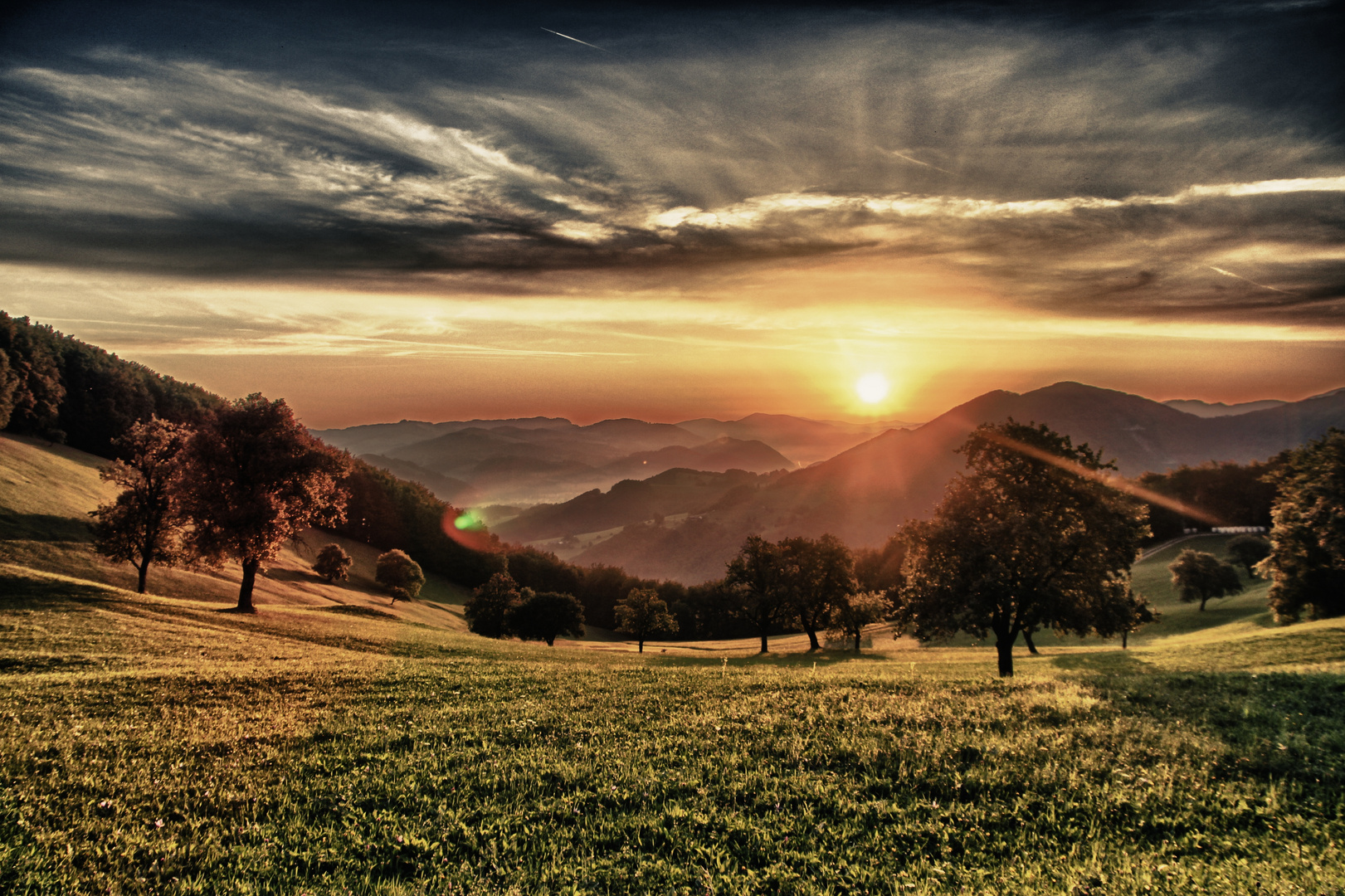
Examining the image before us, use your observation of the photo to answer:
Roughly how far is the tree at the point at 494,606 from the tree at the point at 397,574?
14.9 meters

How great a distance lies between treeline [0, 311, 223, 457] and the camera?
369ft

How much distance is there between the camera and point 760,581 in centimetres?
6894

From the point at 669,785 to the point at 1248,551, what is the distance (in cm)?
12008

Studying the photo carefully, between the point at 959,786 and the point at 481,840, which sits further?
the point at 959,786

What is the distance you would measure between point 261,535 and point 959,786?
4660cm

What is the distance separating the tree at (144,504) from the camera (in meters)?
48.1

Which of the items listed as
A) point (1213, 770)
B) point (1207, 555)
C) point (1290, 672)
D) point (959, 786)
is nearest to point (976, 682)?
point (1213, 770)

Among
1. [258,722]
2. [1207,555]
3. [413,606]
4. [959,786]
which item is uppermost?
[1207,555]

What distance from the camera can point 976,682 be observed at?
631 inches

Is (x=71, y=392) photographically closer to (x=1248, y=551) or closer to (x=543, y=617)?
(x=543, y=617)

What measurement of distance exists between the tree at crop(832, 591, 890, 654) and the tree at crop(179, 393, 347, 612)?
5155cm

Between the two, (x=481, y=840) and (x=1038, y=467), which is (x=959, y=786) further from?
(x=1038, y=467)

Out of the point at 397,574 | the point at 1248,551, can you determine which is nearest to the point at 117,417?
the point at 397,574

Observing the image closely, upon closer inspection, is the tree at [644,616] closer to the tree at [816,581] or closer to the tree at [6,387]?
the tree at [816,581]
